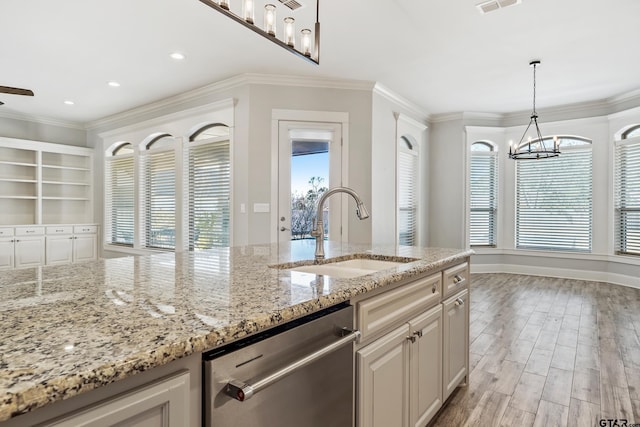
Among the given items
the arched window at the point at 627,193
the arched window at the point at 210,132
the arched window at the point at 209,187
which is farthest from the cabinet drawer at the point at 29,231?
the arched window at the point at 627,193

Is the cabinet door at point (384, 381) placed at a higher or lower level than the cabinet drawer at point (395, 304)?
lower

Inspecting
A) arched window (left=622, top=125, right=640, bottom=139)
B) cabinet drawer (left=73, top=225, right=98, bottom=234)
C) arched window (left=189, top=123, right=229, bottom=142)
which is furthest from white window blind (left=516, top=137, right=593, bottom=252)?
cabinet drawer (left=73, top=225, right=98, bottom=234)

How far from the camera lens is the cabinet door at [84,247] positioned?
6.49 meters

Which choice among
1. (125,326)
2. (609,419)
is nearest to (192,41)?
(125,326)

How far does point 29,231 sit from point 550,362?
7209 mm

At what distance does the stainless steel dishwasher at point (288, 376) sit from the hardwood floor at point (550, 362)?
1.21m

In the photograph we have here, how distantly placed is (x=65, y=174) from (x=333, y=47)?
19.6 ft

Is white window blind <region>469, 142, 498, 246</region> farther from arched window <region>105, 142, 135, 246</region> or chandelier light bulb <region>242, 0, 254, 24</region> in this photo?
arched window <region>105, 142, 135, 246</region>

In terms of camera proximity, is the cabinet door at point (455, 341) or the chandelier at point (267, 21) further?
the cabinet door at point (455, 341)

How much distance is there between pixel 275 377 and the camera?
907 millimetres

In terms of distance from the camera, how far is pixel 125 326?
0.80 m

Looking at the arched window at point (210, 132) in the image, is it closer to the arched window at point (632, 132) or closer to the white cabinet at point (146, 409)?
the white cabinet at point (146, 409)

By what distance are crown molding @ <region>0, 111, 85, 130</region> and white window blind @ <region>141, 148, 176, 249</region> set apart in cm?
205

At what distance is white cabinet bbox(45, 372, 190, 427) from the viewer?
2.00ft
